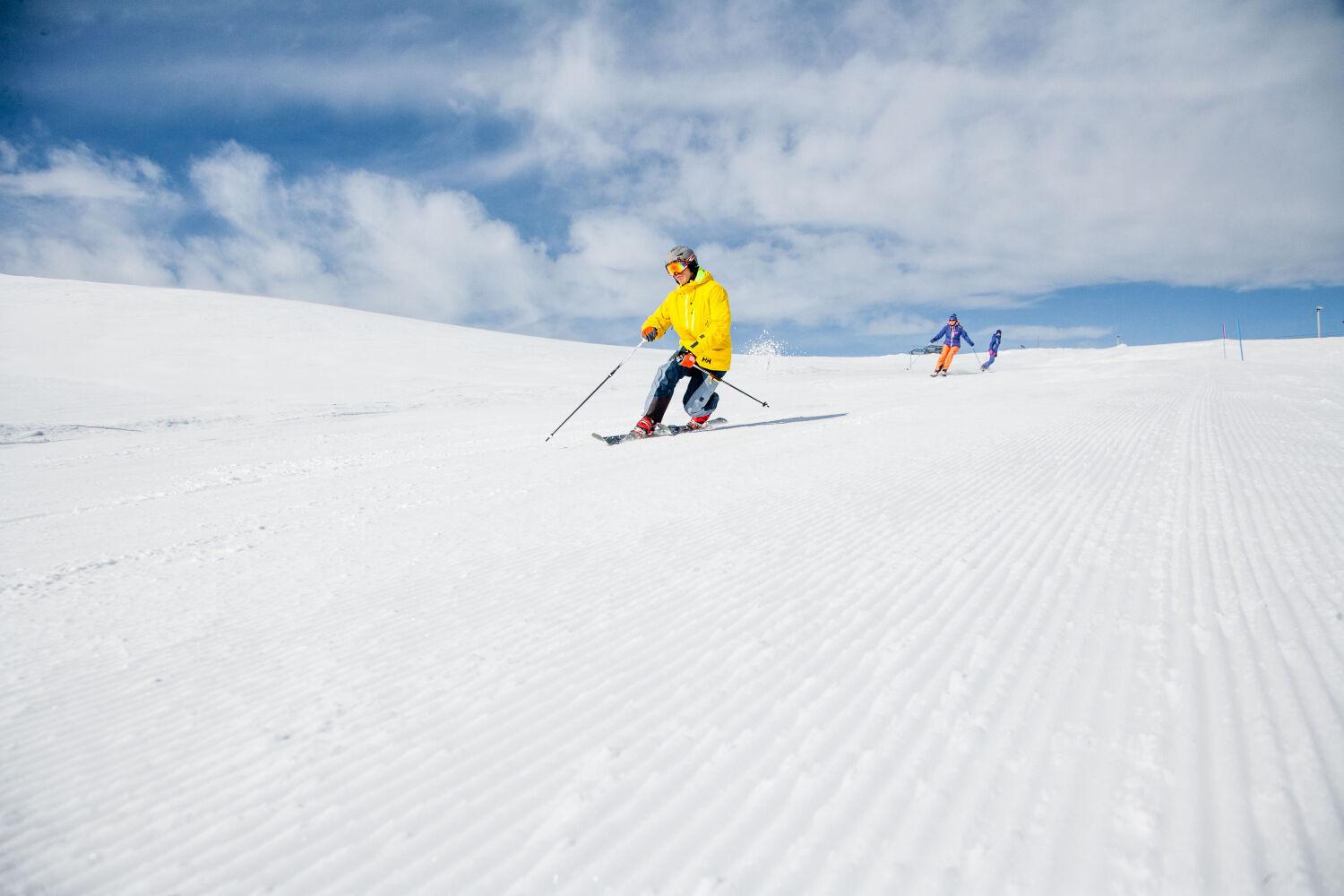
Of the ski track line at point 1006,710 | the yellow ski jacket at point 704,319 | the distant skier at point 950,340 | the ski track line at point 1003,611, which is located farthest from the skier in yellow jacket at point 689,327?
the distant skier at point 950,340

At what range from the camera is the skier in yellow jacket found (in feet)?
21.8

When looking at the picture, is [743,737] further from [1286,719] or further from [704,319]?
[704,319]

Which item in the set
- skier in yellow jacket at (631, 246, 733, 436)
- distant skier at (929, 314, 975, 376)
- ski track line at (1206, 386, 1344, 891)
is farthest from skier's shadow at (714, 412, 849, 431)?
distant skier at (929, 314, 975, 376)

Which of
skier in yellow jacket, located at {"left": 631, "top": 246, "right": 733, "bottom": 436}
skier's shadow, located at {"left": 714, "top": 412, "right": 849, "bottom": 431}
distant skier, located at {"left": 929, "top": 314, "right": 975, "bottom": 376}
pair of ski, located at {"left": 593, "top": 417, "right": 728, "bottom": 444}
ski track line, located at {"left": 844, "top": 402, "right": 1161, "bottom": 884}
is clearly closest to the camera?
ski track line, located at {"left": 844, "top": 402, "right": 1161, "bottom": 884}

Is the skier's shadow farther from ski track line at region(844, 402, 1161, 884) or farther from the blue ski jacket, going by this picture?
the blue ski jacket

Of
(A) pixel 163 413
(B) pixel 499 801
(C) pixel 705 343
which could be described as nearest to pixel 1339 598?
(B) pixel 499 801

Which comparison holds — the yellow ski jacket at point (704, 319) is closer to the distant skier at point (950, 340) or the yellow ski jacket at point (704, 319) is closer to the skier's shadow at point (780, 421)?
the skier's shadow at point (780, 421)

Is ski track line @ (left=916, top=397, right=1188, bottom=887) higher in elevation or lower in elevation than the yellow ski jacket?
lower

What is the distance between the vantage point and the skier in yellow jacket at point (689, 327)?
21.8ft

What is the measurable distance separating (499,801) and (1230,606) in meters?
2.09

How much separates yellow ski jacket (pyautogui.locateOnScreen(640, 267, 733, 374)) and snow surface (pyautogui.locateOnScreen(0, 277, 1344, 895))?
2.87 metres

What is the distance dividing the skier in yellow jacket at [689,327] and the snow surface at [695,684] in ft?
9.17

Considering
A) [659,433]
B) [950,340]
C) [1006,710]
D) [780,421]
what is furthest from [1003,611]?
[950,340]

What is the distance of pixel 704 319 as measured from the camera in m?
6.66
